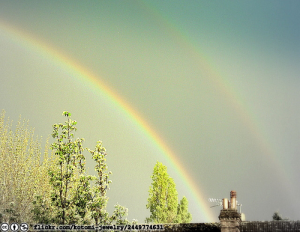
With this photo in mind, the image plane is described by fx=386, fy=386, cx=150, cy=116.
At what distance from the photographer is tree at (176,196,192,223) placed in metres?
47.8

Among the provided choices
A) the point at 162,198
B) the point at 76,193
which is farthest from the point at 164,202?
the point at 76,193

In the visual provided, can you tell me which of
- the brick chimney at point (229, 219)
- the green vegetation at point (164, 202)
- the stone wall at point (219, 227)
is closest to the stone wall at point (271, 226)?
the stone wall at point (219, 227)

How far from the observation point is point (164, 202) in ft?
155

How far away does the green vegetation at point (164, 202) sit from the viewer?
4659cm

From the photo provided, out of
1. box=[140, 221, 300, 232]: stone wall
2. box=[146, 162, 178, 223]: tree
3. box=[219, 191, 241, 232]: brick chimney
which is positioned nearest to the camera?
box=[219, 191, 241, 232]: brick chimney

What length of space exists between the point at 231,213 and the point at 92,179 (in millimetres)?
8895

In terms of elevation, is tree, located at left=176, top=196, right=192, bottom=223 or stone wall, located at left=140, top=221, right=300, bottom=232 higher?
tree, located at left=176, top=196, right=192, bottom=223

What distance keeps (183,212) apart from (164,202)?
3.03m

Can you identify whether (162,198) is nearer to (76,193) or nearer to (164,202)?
(164,202)

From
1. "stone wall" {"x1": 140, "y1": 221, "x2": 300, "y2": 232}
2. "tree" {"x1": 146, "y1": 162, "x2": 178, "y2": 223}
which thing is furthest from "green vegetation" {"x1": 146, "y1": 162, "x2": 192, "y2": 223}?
"stone wall" {"x1": 140, "y1": 221, "x2": 300, "y2": 232}

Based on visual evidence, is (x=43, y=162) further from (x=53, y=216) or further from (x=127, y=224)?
(x=127, y=224)

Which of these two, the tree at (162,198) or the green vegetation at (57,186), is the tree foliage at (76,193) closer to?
the green vegetation at (57,186)

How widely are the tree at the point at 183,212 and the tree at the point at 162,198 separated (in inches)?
55.9

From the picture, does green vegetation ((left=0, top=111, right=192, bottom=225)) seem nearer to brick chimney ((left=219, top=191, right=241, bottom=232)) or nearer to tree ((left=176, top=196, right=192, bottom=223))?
brick chimney ((left=219, top=191, right=241, bottom=232))
